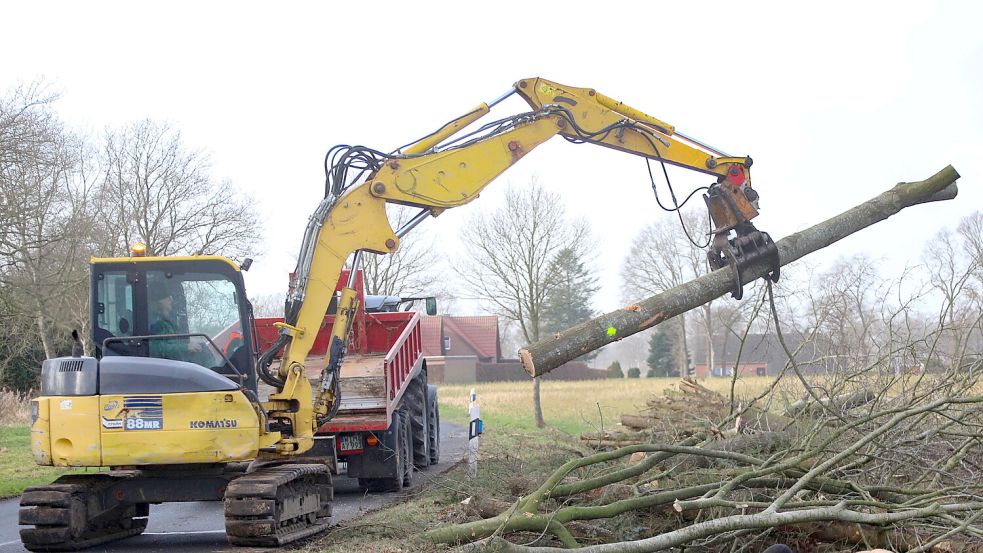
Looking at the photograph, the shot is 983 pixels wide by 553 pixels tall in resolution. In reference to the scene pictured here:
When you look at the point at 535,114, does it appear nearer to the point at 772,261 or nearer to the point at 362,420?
the point at 772,261

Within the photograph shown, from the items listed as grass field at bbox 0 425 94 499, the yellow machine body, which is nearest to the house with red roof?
grass field at bbox 0 425 94 499

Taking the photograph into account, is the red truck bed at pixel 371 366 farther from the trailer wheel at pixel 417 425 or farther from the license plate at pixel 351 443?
the trailer wheel at pixel 417 425

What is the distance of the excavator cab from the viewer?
8.48m

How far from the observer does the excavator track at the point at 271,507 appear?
755 cm

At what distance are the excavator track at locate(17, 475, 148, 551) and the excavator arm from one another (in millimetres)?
1620

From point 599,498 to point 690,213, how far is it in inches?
929

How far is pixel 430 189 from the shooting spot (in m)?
9.42

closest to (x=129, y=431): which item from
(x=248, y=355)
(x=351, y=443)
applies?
(x=248, y=355)

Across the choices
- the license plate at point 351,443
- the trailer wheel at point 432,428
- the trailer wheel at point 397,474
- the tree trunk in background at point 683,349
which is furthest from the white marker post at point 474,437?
the tree trunk in background at point 683,349

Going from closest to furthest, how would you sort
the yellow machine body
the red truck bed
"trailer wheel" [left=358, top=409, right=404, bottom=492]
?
the yellow machine body < the red truck bed < "trailer wheel" [left=358, top=409, right=404, bottom=492]

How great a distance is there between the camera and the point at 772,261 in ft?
28.9

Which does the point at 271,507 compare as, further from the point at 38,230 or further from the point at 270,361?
the point at 38,230

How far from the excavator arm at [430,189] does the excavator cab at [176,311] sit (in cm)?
36

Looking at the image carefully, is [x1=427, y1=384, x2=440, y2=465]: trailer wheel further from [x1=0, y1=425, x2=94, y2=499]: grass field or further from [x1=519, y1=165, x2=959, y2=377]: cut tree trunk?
[x1=519, y1=165, x2=959, y2=377]: cut tree trunk
